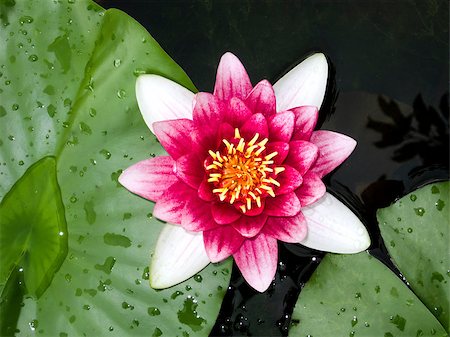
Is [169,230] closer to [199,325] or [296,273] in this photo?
[199,325]

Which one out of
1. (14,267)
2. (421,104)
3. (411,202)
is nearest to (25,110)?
(14,267)

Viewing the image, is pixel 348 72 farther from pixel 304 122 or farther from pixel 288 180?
pixel 288 180

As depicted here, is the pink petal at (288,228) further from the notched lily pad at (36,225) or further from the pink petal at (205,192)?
the notched lily pad at (36,225)

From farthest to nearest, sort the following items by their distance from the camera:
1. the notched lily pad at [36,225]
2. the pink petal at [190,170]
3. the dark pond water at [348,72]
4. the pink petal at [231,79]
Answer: the dark pond water at [348,72] < the notched lily pad at [36,225] < the pink petal at [231,79] < the pink petal at [190,170]

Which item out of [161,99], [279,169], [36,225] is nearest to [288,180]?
[279,169]

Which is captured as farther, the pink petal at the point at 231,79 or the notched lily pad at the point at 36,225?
the notched lily pad at the point at 36,225

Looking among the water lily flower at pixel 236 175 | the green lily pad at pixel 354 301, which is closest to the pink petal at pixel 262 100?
the water lily flower at pixel 236 175
